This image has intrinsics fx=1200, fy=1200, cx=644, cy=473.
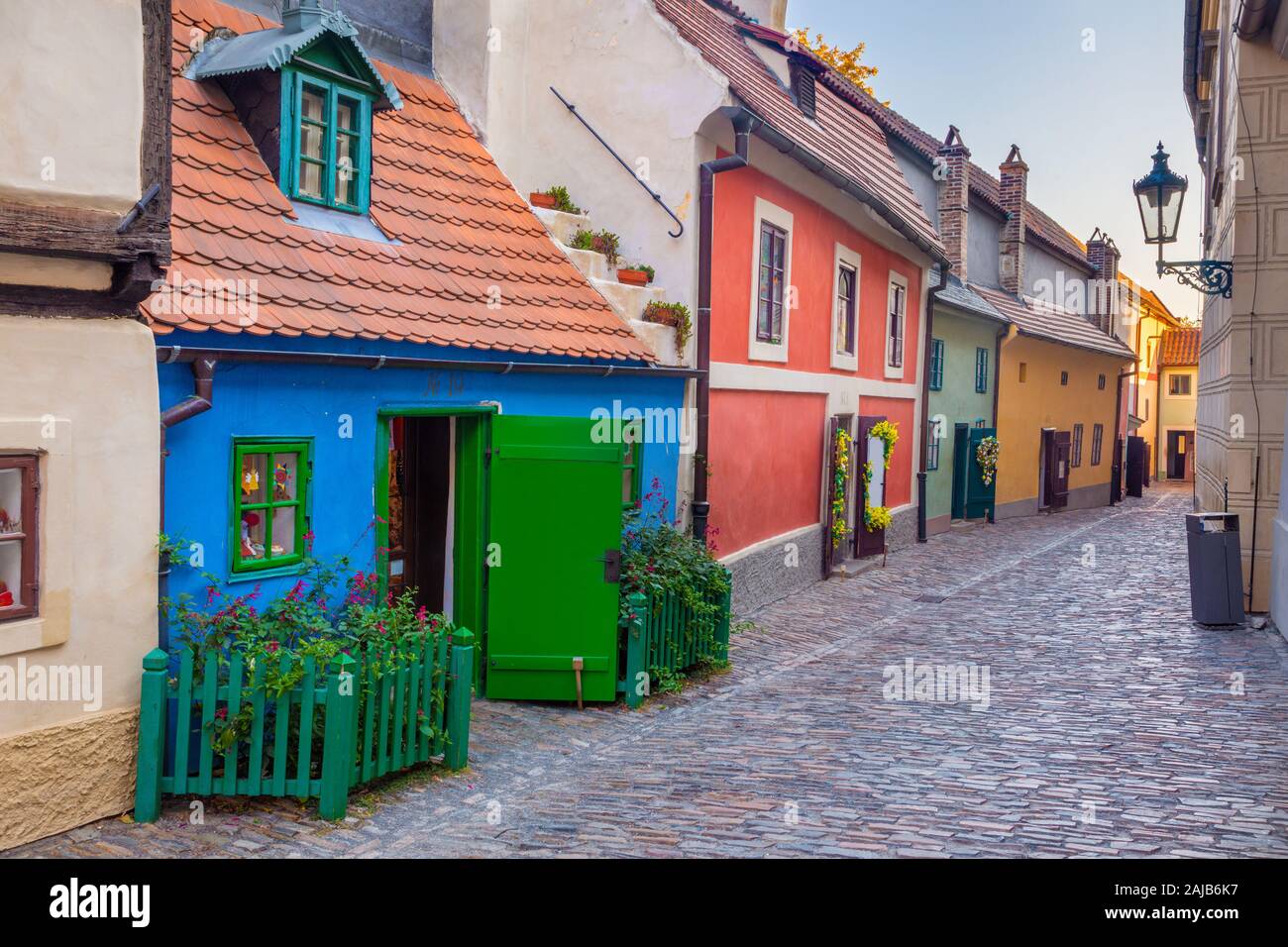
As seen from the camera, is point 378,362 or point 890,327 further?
point 890,327

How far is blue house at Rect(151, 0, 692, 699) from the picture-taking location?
6.84 meters

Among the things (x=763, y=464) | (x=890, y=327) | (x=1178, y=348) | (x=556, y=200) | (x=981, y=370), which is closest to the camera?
(x=556, y=200)

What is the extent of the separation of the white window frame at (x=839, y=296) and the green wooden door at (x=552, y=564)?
8255mm

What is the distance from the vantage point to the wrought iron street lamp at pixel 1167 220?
504 inches

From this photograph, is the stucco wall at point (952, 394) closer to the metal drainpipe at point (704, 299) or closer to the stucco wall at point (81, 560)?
the metal drainpipe at point (704, 299)

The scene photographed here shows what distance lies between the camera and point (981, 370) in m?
26.0

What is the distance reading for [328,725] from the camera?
611 cm

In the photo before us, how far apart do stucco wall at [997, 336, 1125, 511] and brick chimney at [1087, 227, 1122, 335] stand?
1395 mm

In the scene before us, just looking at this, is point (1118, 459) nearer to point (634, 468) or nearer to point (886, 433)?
point (886, 433)

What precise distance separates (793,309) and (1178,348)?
47313 millimetres

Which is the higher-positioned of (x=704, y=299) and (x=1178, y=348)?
(x=1178, y=348)

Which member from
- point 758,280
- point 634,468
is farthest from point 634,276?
point 758,280

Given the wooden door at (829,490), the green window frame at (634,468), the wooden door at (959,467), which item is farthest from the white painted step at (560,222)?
the wooden door at (959,467)

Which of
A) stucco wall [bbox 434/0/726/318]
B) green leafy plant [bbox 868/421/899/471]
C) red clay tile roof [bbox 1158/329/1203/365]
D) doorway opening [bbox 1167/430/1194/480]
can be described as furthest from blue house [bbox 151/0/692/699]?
red clay tile roof [bbox 1158/329/1203/365]
